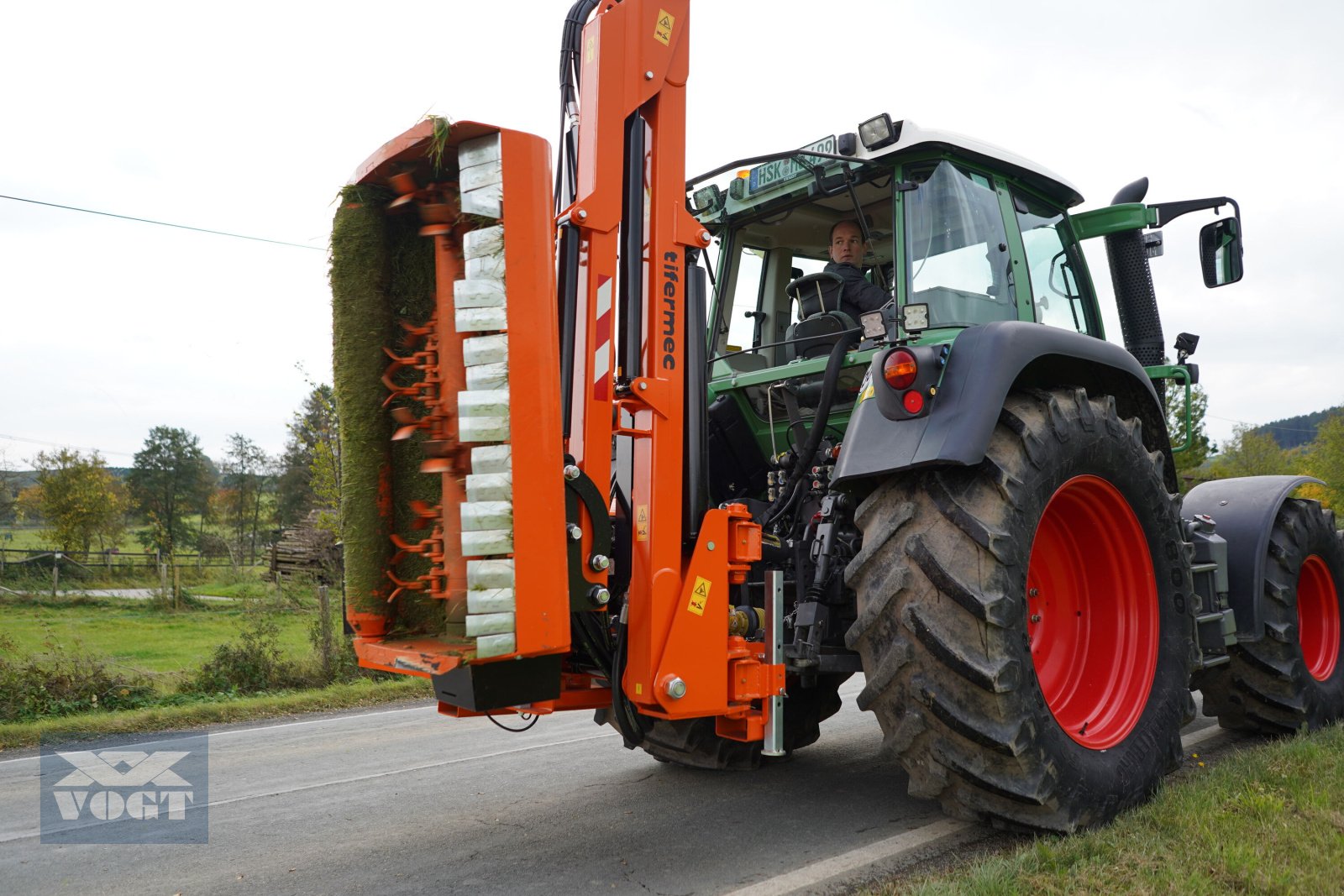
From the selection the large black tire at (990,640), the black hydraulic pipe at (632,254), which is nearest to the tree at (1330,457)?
the large black tire at (990,640)

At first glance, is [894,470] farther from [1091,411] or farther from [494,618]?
[494,618]

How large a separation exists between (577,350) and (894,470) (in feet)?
3.77

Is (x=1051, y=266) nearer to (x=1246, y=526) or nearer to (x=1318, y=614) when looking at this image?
(x=1246, y=526)

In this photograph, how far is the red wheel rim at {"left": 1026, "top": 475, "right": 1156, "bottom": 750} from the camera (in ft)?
12.2

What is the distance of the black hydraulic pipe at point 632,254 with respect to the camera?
3227 millimetres

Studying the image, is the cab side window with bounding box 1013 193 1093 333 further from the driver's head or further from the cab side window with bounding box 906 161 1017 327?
the driver's head

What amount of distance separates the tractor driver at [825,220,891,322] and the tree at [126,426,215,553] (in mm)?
38963

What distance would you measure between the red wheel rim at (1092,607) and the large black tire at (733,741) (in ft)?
2.92

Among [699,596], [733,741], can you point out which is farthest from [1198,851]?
[733,741]

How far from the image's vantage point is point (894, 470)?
314 cm

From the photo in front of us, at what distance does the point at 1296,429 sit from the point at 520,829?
3266 inches

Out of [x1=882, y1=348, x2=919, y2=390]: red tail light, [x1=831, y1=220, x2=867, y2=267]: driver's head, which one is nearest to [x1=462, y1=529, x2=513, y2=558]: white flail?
[x1=882, y1=348, x2=919, y2=390]: red tail light

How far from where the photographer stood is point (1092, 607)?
3.90m

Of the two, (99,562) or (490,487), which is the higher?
(490,487)
